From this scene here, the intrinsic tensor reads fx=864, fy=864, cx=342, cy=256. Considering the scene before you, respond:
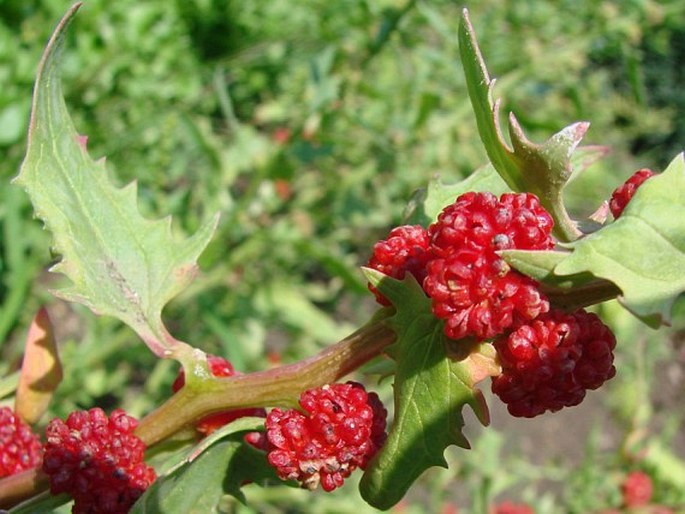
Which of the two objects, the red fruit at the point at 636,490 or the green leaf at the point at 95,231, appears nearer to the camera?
the green leaf at the point at 95,231

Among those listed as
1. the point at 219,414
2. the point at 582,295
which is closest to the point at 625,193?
the point at 582,295

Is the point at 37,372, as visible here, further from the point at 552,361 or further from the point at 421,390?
the point at 552,361

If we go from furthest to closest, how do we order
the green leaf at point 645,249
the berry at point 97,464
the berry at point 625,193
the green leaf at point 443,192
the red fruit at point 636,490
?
the red fruit at point 636,490 → the green leaf at point 443,192 → the berry at point 97,464 → the berry at point 625,193 → the green leaf at point 645,249

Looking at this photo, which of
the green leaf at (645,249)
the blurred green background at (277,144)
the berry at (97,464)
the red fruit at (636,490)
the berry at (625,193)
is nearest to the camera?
the green leaf at (645,249)

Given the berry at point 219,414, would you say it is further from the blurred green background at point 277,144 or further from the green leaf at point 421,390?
the blurred green background at point 277,144

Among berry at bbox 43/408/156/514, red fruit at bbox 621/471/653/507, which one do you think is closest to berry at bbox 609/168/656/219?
berry at bbox 43/408/156/514

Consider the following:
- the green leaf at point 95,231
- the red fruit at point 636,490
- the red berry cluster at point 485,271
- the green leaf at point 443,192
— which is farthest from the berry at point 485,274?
the red fruit at point 636,490

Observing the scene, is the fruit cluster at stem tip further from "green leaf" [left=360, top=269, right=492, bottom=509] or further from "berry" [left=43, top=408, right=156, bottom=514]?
"berry" [left=43, top=408, right=156, bottom=514]
